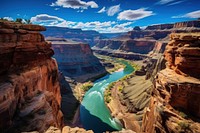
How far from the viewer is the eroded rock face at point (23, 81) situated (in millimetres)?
16922

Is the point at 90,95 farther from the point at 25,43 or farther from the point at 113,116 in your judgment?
the point at 25,43

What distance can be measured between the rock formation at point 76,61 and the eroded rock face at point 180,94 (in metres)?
78.7

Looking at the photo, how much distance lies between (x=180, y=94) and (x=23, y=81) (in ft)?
68.8

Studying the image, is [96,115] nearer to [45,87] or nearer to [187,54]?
[45,87]

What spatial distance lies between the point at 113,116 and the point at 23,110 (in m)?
35.4

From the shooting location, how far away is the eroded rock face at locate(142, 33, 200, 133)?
78.2 ft

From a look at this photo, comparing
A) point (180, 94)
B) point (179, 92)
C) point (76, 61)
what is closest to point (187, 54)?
point (179, 92)

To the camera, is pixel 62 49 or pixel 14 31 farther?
pixel 62 49

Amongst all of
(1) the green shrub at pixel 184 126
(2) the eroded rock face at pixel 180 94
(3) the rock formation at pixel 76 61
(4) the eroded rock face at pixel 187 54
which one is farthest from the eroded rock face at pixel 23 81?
(3) the rock formation at pixel 76 61

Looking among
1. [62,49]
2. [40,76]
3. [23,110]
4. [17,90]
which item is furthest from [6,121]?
[62,49]

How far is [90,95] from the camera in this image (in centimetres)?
7194

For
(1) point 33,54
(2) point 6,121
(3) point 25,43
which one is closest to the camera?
(2) point 6,121

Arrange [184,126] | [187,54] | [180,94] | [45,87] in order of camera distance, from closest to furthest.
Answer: [184,126]
[180,94]
[187,54]
[45,87]

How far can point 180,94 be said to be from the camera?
24797 millimetres
